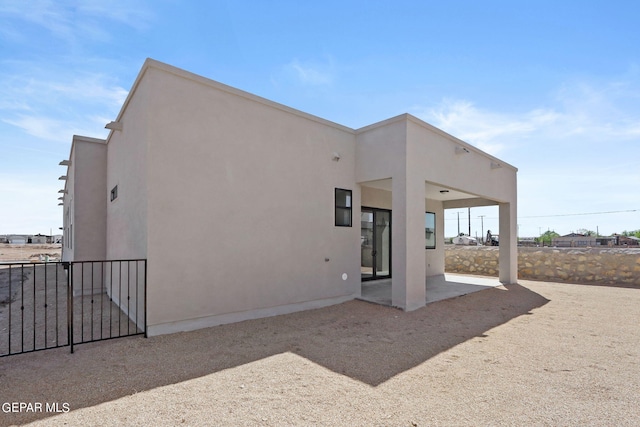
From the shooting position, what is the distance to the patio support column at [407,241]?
6.50m

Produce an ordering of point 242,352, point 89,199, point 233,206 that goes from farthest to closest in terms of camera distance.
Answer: point 89,199
point 233,206
point 242,352

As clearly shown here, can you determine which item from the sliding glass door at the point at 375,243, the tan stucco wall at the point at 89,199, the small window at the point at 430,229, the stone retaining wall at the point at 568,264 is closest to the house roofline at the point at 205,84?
the tan stucco wall at the point at 89,199

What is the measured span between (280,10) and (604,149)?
1288cm

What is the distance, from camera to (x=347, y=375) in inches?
139

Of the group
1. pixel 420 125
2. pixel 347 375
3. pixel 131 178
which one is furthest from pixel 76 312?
pixel 420 125

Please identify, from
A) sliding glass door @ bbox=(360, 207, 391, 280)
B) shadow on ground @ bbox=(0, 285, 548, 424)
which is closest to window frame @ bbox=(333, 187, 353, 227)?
sliding glass door @ bbox=(360, 207, 391, 280)

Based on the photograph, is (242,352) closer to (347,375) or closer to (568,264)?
(347,375)

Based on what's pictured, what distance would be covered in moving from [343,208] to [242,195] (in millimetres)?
2692

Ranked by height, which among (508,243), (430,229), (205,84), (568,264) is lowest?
(568,264)

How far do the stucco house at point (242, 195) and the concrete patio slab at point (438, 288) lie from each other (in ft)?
1.88

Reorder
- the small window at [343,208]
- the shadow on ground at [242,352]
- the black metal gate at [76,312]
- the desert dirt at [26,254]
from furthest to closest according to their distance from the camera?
the desert dirt at [26,254] → the small window at [343,208] → the black metal gate at [76,312] → the shadow on ground at [242,352]

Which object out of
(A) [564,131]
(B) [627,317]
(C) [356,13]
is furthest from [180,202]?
(A) [564,131]

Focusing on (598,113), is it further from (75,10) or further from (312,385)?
(75,10)

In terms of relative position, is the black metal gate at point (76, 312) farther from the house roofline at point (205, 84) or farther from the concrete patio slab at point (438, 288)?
the concrete patio slab at point (438, 288)
